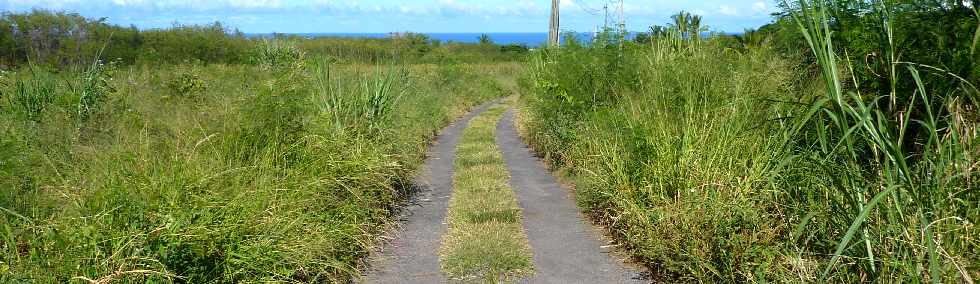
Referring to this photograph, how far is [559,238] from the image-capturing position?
7.05 m

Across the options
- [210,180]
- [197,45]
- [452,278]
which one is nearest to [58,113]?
[210,180]

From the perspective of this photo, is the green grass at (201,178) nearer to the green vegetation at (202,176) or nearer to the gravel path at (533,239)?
the green vegetation at (202,176)

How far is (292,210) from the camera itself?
5.71 m

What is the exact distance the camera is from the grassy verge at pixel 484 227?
5.96 metres

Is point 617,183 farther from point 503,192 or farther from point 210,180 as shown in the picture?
point 210,180

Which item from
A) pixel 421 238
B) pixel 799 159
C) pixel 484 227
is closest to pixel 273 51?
pixel 421 238

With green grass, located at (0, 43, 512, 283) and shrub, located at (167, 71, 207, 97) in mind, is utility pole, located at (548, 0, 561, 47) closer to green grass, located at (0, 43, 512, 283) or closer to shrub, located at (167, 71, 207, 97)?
shrub, located at (167, 71, 207, 97)

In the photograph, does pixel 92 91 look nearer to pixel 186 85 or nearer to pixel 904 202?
pixel 186 85

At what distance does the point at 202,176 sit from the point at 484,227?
260 centimetres

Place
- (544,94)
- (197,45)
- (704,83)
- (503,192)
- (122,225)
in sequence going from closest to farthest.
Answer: (122,225)
(704,83)
(503,192)
(544,94)
(197,45)

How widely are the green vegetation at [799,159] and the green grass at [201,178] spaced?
7.54 feet

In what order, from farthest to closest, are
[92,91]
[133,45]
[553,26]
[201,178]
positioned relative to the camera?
1. [133,45]
2. [553,26]
3. [92,91]
4. [201,178]

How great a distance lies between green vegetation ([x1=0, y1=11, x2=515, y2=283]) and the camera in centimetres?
429

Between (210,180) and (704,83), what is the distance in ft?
13.8
